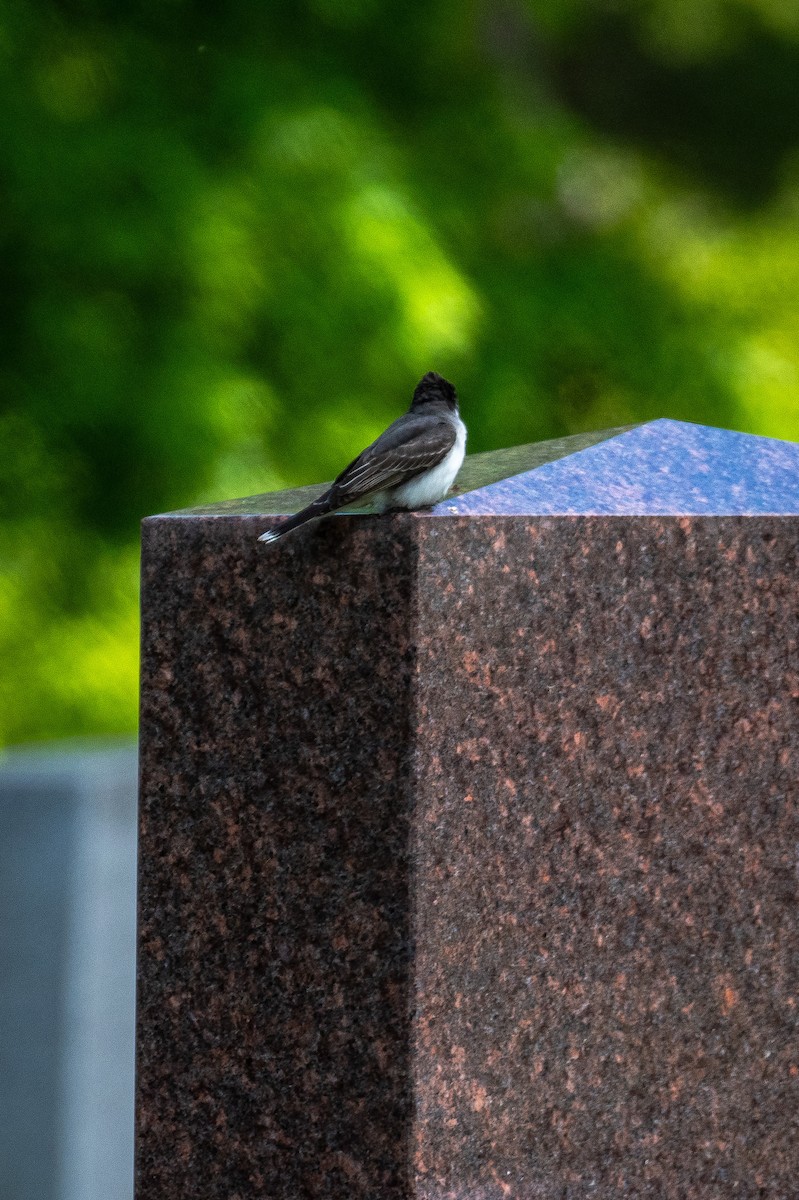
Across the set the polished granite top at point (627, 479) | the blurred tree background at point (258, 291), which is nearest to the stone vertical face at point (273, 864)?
the polished granite top at point (627, 479)

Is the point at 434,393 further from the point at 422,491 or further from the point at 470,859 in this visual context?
the point at 470,859

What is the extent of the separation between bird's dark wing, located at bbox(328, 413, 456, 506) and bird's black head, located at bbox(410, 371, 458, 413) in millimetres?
290

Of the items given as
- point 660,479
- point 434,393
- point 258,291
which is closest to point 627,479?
point 660,479

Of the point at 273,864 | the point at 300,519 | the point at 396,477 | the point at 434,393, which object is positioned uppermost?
the point at 434,393

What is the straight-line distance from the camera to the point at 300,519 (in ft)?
12.4

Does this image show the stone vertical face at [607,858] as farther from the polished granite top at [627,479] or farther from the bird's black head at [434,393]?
the bird's black head at [434,393]

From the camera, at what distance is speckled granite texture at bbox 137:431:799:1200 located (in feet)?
12.3

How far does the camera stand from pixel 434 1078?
3730 millimetres

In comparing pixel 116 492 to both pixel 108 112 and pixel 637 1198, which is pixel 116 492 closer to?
pixel 108 112

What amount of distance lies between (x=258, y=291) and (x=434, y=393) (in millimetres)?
5235

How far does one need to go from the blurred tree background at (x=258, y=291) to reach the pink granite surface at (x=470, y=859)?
204 inches

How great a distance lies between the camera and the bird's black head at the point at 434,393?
4.40 meters

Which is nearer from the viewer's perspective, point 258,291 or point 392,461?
point 392,461

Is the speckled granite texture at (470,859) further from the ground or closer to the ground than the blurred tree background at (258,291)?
closer to the ground
